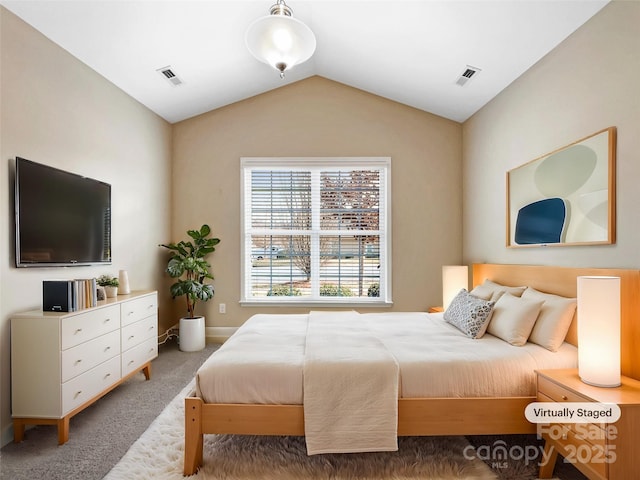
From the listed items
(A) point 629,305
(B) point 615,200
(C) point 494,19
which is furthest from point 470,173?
(A) point 629,305

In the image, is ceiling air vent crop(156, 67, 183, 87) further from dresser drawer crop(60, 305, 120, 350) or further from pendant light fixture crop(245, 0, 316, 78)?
dresser drawer crop(60, 305, 120, 350)

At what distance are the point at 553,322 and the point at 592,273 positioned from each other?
377 millimetres

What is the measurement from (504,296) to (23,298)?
332 cm

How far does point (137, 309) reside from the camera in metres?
2.96

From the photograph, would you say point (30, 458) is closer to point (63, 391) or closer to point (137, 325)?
point (63, 391)

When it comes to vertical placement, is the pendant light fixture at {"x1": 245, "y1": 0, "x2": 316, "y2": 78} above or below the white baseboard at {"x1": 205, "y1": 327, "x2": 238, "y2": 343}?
above

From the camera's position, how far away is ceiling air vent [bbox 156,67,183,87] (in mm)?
3281

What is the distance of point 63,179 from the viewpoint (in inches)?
101

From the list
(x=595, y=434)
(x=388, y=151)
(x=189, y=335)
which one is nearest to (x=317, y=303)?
(x=189, y=335)

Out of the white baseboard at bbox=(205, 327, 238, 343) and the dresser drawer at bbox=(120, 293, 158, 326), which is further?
the white baseboard at bbox=(205, 327, 238, 343)

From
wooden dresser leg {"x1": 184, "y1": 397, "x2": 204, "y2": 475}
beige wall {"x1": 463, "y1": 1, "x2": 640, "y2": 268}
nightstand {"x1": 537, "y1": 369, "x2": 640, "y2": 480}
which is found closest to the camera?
nightstand {"x1": 537, "y1": 369, "x2": 640, "y2": 480}

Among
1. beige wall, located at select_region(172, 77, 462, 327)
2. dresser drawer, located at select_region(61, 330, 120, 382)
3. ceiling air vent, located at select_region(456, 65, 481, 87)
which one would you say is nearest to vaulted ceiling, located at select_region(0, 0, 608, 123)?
ceiling air vent, located at select_region(456, 65, 481, 87)

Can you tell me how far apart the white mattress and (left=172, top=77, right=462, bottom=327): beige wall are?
2.13 metres

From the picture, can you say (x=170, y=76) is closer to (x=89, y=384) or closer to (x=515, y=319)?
(x=89, y=384)
